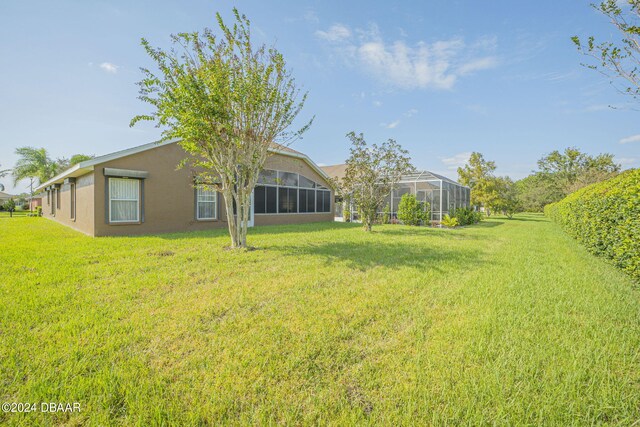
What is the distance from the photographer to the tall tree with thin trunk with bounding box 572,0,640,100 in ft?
18.1

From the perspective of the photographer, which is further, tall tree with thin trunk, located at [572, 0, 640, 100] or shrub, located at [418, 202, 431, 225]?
shrub, located at [418, 202, 431, 225]

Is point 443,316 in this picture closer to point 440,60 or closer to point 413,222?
point 440,60

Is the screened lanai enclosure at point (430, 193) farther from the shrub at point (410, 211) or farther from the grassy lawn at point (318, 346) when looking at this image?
the grassy lawn at point (318, 346)

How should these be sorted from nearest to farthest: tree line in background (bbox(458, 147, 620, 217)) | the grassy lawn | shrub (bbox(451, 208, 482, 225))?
the grassy lawn
shrub (bbox(451, 208, 482, 225))
tree line in background (bbox(458, 147, 620, 217))

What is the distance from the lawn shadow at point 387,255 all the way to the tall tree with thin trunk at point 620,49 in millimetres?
5024

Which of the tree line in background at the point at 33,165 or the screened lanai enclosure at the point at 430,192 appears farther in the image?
the tree line in background at the point at 33,165

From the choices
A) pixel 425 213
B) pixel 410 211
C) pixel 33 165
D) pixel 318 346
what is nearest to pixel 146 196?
pixel 318 346

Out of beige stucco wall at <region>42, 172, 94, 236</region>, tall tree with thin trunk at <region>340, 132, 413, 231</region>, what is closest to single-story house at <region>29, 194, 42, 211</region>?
beige stucco wall at <region>42, 172, 94, 236</region>

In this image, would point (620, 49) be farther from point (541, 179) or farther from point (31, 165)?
point (31, 165)

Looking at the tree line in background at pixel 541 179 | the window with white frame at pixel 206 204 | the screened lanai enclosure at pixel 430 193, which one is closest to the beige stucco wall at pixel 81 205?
the window with white frame at pixel 206 204

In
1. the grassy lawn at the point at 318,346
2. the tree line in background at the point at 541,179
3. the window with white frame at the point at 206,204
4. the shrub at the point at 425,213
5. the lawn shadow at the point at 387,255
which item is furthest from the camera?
the tree line in background at the point at 541,179

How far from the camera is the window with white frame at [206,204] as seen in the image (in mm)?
12867

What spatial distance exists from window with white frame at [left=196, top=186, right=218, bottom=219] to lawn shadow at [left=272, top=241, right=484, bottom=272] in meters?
6.67

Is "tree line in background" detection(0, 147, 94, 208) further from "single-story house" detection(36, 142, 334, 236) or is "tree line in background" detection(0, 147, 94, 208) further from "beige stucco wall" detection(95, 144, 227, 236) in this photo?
"beige stucco wall" detection(95, 144, 227, 236)
